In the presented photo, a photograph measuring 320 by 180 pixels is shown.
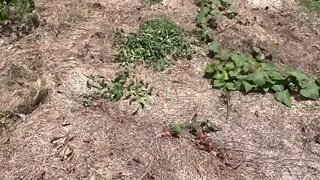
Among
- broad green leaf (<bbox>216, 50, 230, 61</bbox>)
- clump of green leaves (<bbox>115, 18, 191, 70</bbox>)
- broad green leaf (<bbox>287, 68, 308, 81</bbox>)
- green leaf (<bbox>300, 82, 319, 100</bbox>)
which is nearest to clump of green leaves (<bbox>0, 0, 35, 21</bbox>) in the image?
clump of green leaves (<bbox>115, 18, 191, 70</bbox>)

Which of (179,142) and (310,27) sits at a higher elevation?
(310,27)

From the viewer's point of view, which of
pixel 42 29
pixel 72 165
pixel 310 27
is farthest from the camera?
pixel 310 27

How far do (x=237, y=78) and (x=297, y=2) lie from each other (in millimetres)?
1416

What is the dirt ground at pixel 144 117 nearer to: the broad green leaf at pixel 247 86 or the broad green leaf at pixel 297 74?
the broad green leaf at pixel 247 86

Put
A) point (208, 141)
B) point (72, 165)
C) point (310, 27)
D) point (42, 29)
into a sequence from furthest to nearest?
point (310, 27) → point (42, 29) → point (208, 141) → point (72, 165)

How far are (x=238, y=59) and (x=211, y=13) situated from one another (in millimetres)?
725

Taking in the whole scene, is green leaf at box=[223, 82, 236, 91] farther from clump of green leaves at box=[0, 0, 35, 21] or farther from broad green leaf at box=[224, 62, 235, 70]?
clump of green leaves at box=[0, 0, 35, 21]

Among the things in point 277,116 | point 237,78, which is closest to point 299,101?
point 277,116

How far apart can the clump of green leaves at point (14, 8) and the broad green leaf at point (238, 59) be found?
1766 mm

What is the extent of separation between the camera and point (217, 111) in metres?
3.57

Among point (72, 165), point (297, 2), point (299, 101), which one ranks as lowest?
point (72, 165)

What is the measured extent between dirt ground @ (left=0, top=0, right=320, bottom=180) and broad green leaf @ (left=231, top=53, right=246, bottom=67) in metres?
0.24

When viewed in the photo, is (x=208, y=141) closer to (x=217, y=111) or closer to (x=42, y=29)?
(x=217, y=111)

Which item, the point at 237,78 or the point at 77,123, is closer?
the point at 77,123
